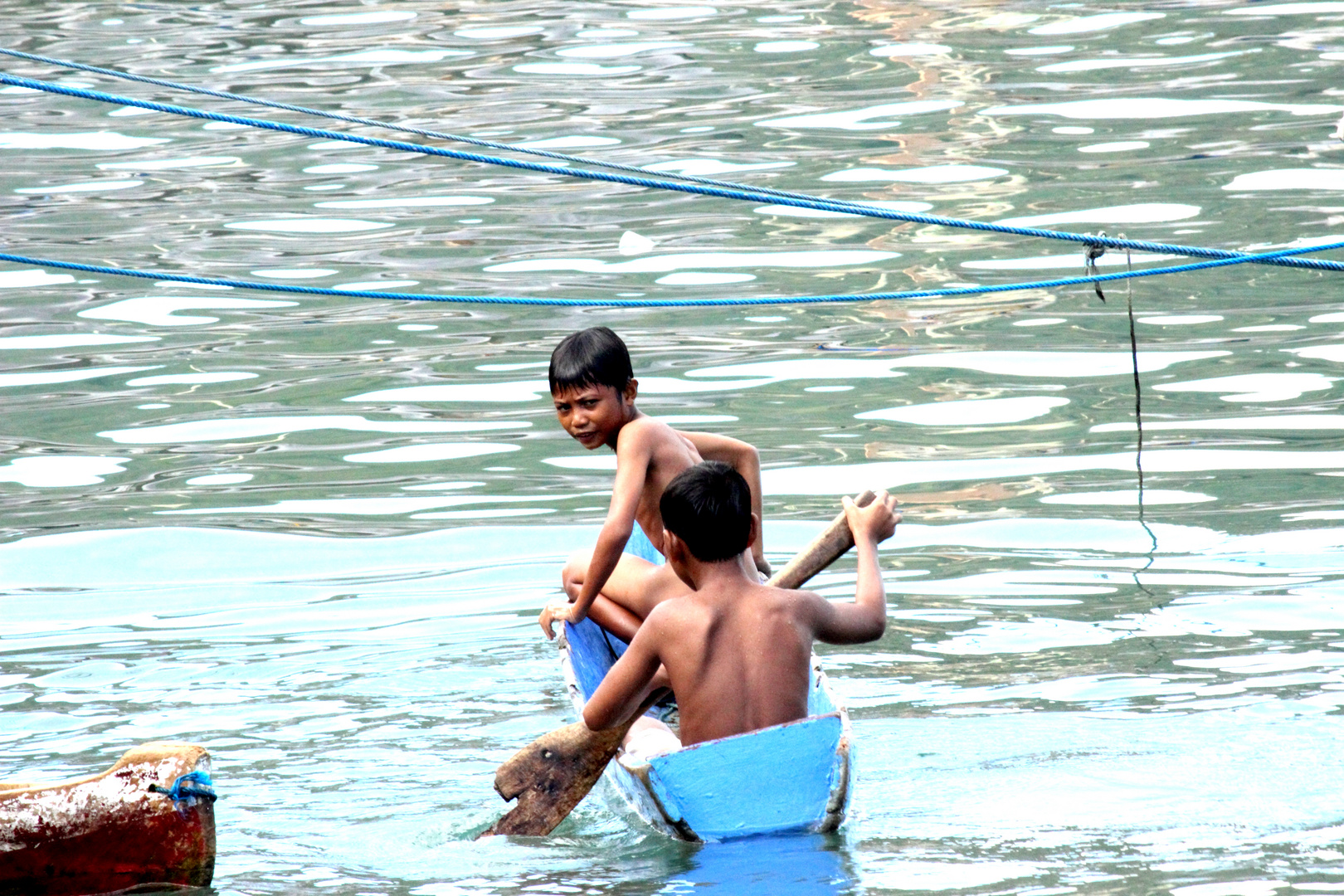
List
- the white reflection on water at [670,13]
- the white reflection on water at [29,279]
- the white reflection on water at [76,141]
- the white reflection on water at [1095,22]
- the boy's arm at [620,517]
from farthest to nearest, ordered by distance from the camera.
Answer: the white reflection on water at [670,13] → the white reflection on water at [1095,22] → the white reflection on water at [76,141] → the white reflection on water at [29,279] → the boy's arm at [620,517]

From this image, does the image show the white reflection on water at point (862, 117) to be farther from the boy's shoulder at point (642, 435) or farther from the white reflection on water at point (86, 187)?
the boy's shoulder at point (642, 435)

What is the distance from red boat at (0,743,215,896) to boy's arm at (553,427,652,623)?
55.3 inches

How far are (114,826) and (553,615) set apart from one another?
1.66m

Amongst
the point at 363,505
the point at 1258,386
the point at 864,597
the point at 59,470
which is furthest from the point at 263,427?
the point at 864,597

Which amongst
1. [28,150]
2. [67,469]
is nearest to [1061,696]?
[67,469]

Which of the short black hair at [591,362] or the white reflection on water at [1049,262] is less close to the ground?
the short black hair at [591,362]

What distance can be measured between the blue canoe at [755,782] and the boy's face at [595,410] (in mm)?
1213

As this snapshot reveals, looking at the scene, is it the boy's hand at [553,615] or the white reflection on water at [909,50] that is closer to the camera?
the boy's hand at [553,615]

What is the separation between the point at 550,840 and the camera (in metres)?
4.97

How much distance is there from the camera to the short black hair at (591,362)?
545 centimetres

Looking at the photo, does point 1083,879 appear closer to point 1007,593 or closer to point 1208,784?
point 1208,784

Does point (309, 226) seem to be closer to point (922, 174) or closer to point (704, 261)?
point (704, 261)

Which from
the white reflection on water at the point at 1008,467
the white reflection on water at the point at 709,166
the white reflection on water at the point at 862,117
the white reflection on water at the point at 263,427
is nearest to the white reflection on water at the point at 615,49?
the white reflection on water at the point at 862,117

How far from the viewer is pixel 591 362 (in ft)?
17.9
